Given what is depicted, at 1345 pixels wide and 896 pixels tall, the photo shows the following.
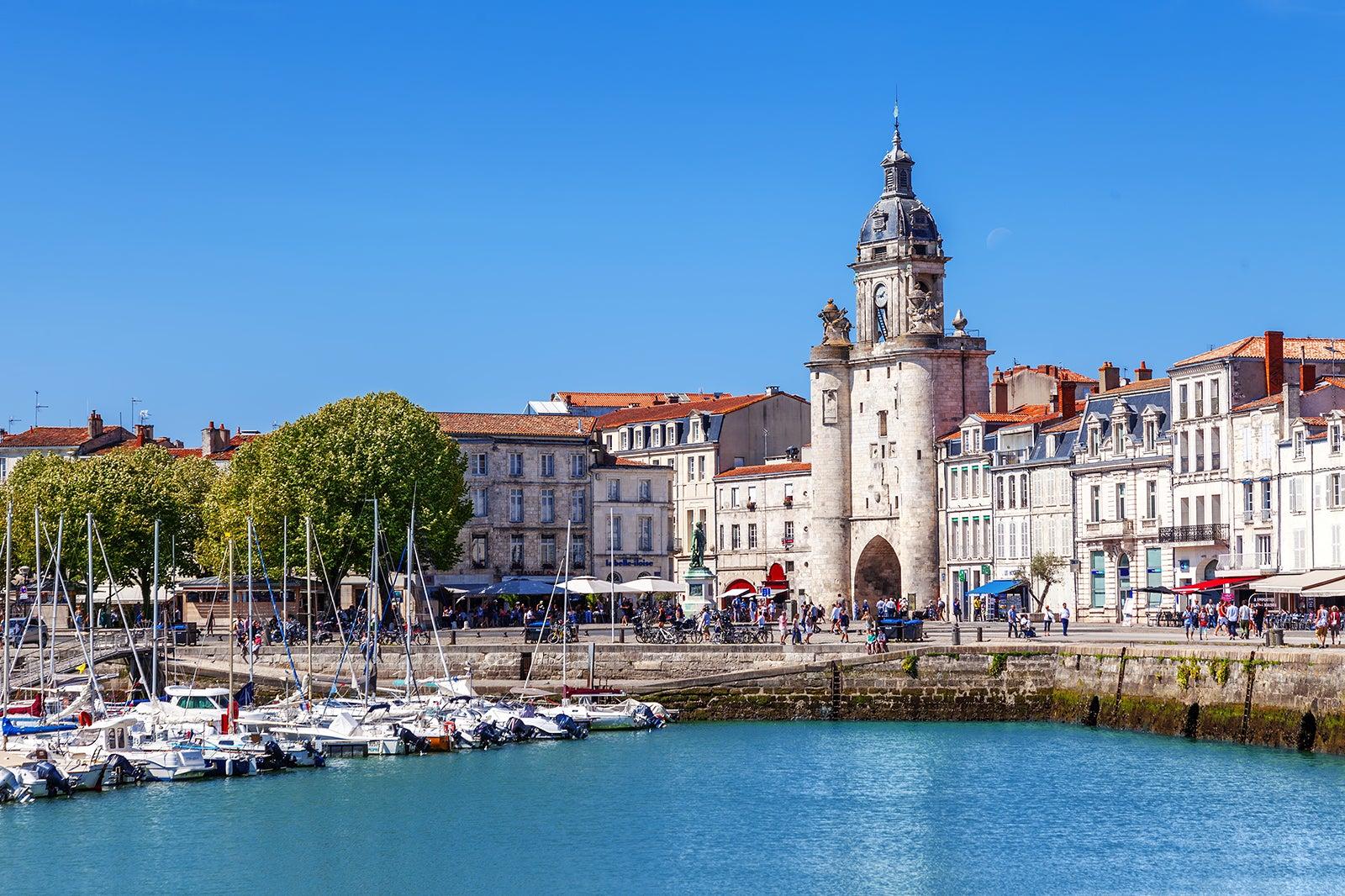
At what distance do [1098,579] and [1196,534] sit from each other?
23.0ft

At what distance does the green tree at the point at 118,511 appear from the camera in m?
90.7

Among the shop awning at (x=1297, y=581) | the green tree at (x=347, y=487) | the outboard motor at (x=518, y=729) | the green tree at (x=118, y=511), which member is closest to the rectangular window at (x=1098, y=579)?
the shop awning at (x=1297, y=581)

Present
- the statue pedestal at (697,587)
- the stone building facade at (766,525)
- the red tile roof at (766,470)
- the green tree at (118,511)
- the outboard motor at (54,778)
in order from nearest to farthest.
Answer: the outboard motor at (54,778) → the statue pedestal at (697,587) → the green tree at (118,511) → the red tile roof at (766,470) → the stone building facade at (766,525)

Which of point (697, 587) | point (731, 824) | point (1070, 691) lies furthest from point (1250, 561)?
point (731, 824)

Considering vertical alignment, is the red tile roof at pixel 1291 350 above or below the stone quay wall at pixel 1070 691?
above

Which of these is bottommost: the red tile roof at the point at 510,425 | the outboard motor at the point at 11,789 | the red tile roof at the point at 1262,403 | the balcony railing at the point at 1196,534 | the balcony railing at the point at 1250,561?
the outboard motor at the point at 11,789

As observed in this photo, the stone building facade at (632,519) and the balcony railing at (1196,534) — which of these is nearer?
the balcony railing at (1196,534)

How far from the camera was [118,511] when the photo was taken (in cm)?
9188

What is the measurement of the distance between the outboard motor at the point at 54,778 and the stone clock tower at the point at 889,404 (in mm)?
51908

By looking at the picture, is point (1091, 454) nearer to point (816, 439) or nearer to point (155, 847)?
point (816, 439)

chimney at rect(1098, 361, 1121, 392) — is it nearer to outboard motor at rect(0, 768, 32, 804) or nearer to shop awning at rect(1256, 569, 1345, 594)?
shop awning at rect(1256, 569, 1345, 594)

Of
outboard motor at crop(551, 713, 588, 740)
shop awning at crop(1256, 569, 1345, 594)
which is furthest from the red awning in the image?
outboard motor at crop(551, 713, 588, 740)

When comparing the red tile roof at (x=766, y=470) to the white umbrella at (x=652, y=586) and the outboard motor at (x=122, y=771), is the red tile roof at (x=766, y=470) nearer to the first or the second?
the white umbrella at (x=652, y=586)

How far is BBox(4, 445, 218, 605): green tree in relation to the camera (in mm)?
90688
